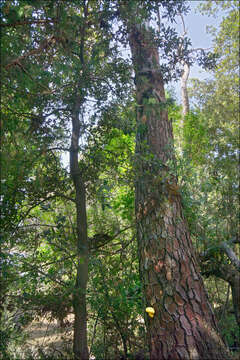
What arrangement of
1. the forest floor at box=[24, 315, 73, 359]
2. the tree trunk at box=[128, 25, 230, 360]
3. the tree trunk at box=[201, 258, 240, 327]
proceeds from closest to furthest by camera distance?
the tree trunk at box=[128, 25, 230, 360] → the forest floor at box=[24, 315, 73, 359] → the tree trunk at box=[201, 258, 240, 327]

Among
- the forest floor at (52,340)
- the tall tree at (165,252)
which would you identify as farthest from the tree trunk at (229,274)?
the forest floor at (52,340)

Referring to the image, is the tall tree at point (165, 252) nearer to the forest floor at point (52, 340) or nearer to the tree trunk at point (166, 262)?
the tree trunk at point (166, 262)

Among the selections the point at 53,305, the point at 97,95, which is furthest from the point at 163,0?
the point at 53,305

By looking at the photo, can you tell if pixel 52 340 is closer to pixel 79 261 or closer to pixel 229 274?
pixel 79 261

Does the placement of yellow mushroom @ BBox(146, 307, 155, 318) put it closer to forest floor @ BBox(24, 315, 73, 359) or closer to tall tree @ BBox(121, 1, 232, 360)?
tall tree @ BBox(121, 1, 232, 360)

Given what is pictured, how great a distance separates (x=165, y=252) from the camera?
308 cm

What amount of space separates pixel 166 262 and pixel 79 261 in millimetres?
1021

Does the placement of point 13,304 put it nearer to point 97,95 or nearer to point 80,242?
point 80,242

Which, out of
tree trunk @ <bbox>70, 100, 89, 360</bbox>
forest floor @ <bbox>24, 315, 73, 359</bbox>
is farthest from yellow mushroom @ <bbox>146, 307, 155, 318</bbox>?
forest floor @ <bbox>24, 315, 73, 359</bbox>

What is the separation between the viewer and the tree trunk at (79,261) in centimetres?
283

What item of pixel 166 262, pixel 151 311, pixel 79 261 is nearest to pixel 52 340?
pixel 79 261

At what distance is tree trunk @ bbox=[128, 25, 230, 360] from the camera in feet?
8.38

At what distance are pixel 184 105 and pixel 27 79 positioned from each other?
11229 millimetres

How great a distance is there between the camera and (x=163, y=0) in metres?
4.02
